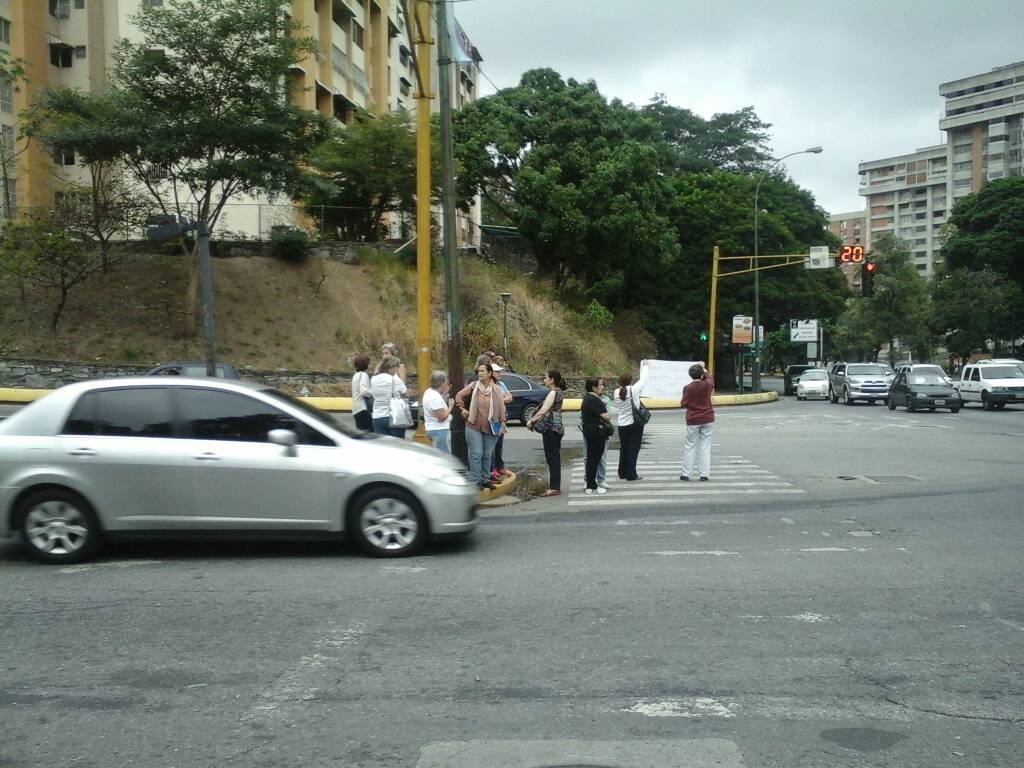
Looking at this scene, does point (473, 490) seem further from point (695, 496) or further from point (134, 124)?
point (134, 124)

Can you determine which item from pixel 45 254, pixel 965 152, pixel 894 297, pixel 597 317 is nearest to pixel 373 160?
pixel 597 317

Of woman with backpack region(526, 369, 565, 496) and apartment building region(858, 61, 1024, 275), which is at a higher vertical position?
apartment building region(858, 61, 1024, 275)

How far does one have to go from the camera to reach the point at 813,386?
46.8 meters

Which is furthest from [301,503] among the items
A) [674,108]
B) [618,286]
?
[674,108]

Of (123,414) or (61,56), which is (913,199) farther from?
(123,414)

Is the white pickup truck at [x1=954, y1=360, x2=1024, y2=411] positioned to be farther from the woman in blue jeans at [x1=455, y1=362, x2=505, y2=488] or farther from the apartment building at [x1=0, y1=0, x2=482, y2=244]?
the woman in blue jeans at [x1=455, y1=362, x2=505, y2=488]

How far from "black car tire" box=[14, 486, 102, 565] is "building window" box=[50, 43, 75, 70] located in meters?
38.3

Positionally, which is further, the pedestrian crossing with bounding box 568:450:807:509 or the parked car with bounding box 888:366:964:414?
the parked car with bounding box 888:366:964:414

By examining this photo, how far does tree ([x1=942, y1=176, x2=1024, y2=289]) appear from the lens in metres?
57.5

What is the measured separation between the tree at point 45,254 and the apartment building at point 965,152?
8136cm

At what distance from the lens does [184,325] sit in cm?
3491

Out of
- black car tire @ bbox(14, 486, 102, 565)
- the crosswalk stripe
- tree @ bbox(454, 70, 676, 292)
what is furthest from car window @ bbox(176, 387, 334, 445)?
tree @ bbox(454, 70, 676, 292)

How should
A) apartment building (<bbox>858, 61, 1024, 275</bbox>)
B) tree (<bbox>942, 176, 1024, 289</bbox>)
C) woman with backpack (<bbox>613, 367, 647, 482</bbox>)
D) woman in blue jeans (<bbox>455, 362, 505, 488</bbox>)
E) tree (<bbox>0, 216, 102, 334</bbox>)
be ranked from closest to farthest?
woman in blue jeans (<bbox>455, 362, 505, 488</bbox>)
woman with backpack (<bbox>613, 367, 647, 482</bbox>)
tree (<bbox>0, 216, 102, 334</bbox>)
tree (<bbox>942, 176, 1024, 289</bbox>)
apartment building (<bbox>858, 61, 1024, 275</bbox>)

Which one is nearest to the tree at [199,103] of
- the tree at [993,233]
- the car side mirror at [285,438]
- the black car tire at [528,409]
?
the black car tire at [528,409]
